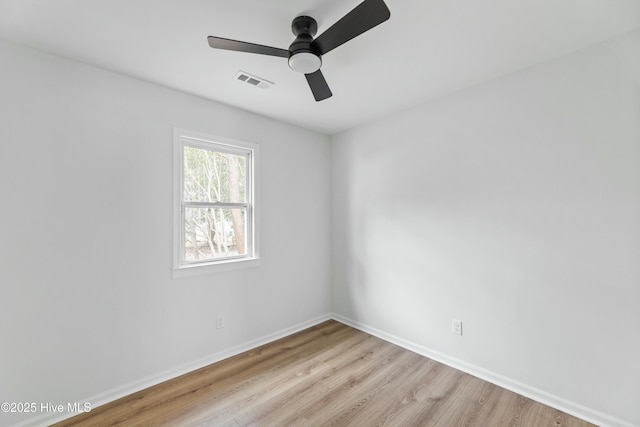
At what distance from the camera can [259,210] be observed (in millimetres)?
3018

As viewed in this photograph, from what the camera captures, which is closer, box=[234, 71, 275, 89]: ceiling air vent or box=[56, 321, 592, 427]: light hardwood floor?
box=[56, 321, 592, 427]: light hardwood floor

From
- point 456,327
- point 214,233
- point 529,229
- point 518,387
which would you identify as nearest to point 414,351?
point 456,327

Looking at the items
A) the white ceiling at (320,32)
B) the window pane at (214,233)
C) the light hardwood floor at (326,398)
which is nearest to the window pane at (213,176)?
the window pane at (214,233)

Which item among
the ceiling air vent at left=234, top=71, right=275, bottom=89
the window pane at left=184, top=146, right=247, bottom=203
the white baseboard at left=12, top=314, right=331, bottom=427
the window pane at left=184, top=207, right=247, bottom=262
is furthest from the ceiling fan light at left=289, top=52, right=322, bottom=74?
the white baseboard at left=12, top=314, right=331, bottom=427

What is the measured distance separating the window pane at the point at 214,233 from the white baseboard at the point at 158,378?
962mm

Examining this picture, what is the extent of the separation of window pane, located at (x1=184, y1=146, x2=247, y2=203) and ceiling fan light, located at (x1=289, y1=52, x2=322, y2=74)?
146 centimetres

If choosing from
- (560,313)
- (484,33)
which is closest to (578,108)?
(484,33)

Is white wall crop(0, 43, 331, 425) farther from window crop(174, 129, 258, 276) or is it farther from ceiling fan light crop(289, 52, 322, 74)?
ceiling fan light crop(289, 52, 322, 74)

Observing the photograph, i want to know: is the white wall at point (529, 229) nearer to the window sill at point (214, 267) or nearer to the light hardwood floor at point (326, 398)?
the light hardwood floor at point (326, 398)

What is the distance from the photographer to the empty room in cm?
171

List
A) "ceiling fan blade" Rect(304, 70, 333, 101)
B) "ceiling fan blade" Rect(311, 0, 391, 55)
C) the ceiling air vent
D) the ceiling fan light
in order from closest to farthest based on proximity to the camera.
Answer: "ceiling fan blade" Rect(311, 0, 391, 55), the ceiling fan light, "ceiling fan blade" Rect(304, 70, 333, 101), the ceiling air vent

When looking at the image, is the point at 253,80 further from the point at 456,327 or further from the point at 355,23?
the point at 456,327

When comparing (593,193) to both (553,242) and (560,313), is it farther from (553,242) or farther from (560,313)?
(560,313)

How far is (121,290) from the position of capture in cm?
212
